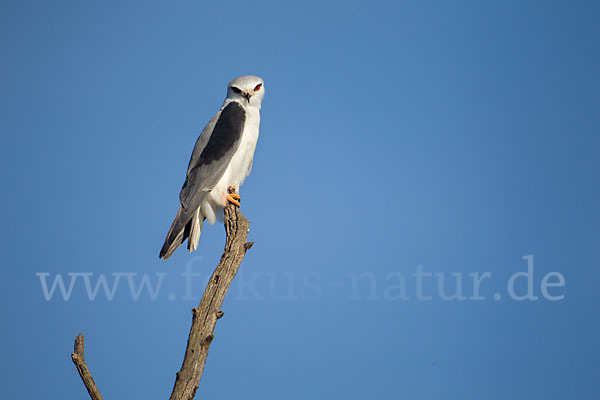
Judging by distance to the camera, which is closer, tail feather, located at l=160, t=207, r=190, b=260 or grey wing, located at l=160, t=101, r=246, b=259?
tail feather, located at l=160, t=207, r=190, b=260

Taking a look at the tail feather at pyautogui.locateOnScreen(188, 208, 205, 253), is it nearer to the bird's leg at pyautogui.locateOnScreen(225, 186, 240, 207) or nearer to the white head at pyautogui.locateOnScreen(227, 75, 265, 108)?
the bird's leg at pyautogui.locateOnScreen(225, 186, 240, 207)

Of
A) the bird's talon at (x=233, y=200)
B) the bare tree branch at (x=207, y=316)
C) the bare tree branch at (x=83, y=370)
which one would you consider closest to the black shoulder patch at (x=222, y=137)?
the bird's talon at (x=233, y=200)

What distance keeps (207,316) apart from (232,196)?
6.83 feet

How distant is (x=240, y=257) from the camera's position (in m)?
4.73

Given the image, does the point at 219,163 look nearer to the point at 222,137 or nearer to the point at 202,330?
the point at 222,137

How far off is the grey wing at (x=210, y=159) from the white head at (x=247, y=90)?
0.23m

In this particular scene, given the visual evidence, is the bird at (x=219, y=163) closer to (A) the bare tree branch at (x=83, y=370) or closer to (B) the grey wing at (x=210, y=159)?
(B) the grey wing at (x=210, y=159)

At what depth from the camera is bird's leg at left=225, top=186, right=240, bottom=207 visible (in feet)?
20.1

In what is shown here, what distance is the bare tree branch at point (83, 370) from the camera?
13.4ft

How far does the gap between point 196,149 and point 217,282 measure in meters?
2.41

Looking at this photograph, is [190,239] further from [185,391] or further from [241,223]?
[185,391]

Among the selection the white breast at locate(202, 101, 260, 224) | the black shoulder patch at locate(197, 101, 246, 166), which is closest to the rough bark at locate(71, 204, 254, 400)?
the white breast at locate(202, 101, 260, 224)

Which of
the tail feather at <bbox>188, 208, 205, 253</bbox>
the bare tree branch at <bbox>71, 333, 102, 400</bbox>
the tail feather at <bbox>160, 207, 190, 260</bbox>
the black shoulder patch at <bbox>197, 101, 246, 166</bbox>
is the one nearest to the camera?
the bare tree branch at <bbox>71, 333, 102, 400</bbox>

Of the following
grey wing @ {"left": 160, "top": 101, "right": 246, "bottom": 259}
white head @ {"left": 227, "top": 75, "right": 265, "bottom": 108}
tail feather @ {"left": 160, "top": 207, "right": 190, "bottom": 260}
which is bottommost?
tail feather @ {"left": 160, "top": 207, "right": 190, "bottom": 260}
